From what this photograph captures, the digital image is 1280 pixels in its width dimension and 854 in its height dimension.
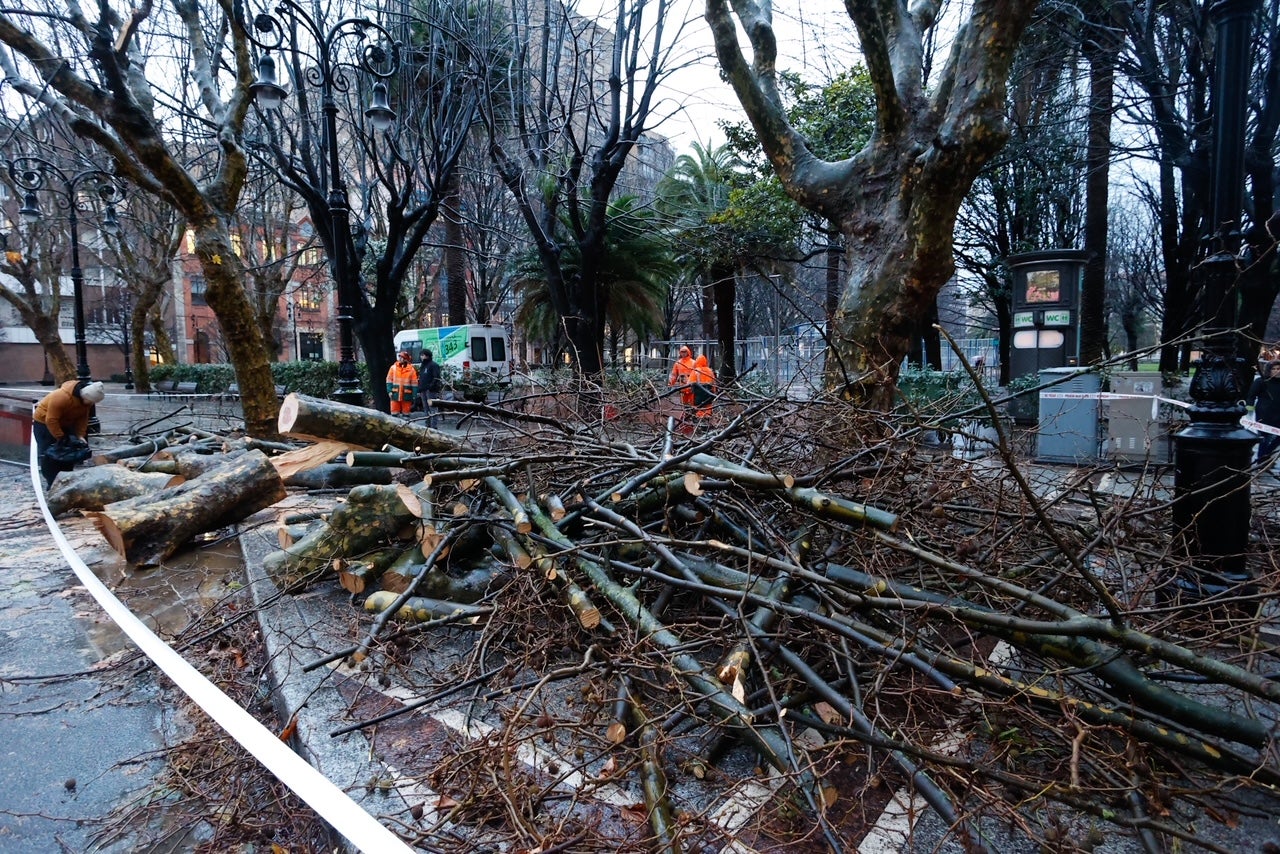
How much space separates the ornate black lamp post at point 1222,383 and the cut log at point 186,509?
670 cm

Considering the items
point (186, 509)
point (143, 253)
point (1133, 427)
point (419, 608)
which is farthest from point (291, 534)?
point (143, 253)

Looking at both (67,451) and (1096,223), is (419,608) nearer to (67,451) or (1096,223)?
(67,451)

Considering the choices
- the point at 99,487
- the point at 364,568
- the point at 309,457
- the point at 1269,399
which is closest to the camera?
the point at 364,568

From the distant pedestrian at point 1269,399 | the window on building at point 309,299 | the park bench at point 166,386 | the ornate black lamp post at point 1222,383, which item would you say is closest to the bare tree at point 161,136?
the ornate black lamp post at point 1222,383

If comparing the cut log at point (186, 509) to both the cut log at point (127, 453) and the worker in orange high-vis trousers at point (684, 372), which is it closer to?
the worker in orange high-vis trousers at point (684, 372)

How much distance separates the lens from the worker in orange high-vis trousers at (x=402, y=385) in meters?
12.6

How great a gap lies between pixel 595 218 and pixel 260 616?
33.8ft

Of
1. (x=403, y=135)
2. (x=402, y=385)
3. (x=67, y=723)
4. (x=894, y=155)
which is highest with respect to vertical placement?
(x=403, y=135)

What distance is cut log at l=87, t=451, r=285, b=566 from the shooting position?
214 inches

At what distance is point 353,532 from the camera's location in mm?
4496

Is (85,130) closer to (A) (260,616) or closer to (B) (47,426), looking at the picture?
(B) (47,426)

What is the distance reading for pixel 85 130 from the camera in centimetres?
906

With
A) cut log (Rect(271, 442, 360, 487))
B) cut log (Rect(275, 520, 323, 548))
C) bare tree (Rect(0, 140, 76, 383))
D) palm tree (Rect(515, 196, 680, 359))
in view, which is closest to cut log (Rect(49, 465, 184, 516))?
cut log (Rect(271, 442, 360, 487))

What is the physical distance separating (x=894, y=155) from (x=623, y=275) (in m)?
11.6
